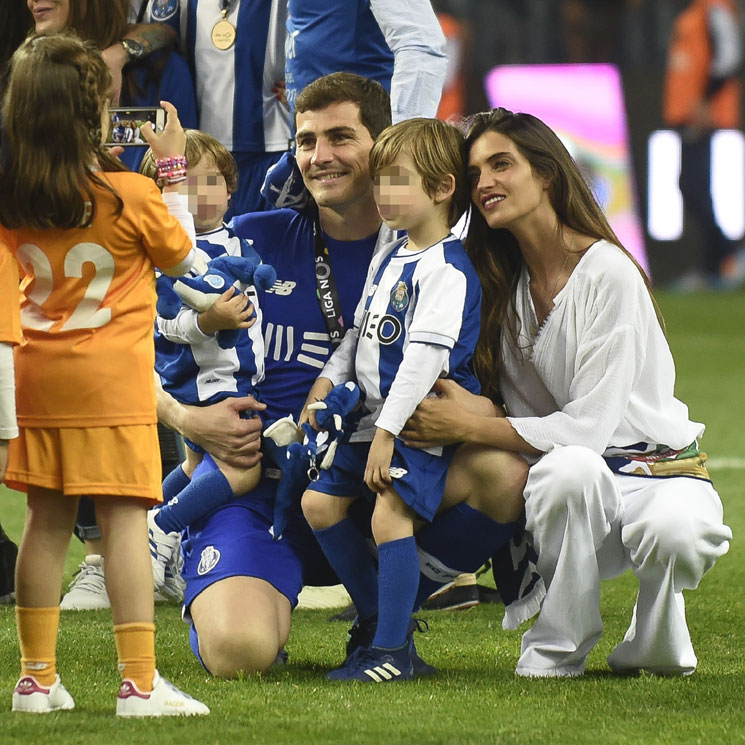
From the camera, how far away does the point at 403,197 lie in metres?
3.00

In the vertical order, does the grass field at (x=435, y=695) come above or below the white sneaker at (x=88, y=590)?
above

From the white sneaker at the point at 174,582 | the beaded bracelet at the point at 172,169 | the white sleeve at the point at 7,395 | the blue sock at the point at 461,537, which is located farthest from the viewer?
the white sneaker at the point at 174,582

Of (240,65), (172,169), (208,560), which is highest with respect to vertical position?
(240,65)

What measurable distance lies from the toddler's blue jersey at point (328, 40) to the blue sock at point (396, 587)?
1.54 metres

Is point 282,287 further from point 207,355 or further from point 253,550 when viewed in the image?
point 253,550

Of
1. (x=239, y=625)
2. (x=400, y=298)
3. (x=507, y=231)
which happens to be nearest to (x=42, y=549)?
(x=239, y=625)

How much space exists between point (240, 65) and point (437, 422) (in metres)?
1.73

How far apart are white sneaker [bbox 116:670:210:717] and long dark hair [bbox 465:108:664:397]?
1.02 metres

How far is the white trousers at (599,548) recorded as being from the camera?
2922 mm

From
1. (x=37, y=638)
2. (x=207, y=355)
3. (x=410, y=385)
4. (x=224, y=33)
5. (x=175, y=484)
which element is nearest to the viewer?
(x=37, y=638)

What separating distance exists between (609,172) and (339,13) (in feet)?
41.1

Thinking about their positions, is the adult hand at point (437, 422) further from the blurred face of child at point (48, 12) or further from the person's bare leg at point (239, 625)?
the blurred face of child at point (48, 12)

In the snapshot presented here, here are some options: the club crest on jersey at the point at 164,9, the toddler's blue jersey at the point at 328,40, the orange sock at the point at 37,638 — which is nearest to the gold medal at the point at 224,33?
the club crest on jersey at the point at 164,9

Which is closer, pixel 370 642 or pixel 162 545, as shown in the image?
pixel 370 642
